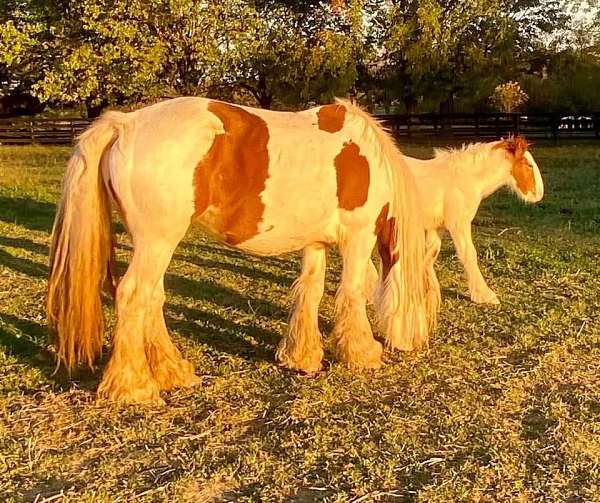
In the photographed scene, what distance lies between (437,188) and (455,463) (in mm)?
3720

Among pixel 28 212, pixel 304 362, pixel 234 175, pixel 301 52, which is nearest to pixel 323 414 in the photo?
pixel 304 362

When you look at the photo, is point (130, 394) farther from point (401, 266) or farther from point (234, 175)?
point (401, 266)

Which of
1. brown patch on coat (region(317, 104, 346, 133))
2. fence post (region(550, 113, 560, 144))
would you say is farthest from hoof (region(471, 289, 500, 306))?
fence post (region(550, 113, 560, 144))

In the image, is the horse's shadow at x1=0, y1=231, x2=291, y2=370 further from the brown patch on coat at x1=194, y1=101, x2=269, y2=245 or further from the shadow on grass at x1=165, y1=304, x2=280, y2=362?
the brown patch on coat at x1=194, y1=101, x2=269, y2=245

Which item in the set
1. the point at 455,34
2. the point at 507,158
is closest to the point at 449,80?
the point at 455,34

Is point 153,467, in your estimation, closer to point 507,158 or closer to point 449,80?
point 507,158

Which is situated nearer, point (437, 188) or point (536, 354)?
point (536, 354)

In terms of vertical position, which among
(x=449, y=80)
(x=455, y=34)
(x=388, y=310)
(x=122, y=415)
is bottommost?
(x=122, y=415)

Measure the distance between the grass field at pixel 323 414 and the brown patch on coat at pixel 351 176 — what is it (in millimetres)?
1125

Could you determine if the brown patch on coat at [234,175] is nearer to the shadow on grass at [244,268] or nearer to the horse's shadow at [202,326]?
the horse's shadow at [202,326]

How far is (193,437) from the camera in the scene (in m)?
3.51

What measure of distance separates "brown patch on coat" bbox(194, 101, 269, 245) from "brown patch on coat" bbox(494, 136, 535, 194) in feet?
11.7

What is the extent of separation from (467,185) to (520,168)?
67cm

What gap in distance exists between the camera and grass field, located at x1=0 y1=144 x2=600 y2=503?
9.98ft
